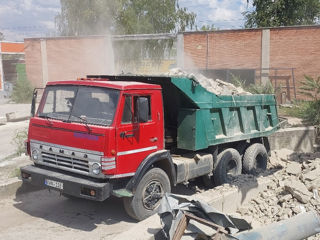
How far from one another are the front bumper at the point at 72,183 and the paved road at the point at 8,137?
12.7 ft

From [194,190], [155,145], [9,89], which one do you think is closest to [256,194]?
[194,190]

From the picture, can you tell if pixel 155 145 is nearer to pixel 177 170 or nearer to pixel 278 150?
pixel 177 170

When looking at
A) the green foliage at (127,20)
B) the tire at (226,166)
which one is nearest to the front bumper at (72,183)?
the tire at (226,166)

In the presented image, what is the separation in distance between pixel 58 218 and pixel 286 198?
3783mm

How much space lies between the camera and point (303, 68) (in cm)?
1945

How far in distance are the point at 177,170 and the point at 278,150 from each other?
17.4 feet

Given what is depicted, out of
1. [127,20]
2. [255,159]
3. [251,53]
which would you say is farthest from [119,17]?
[255,159]

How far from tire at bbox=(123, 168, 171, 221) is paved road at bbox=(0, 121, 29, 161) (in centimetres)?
501

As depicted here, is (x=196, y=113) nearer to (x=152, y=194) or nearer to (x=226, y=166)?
(x=226, y=166)

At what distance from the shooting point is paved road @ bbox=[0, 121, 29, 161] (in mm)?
10127

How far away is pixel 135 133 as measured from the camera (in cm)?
582

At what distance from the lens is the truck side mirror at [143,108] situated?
585 cm

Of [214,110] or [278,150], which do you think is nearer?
[214,110]

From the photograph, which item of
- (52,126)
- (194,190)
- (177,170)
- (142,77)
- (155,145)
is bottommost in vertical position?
(194,190)
